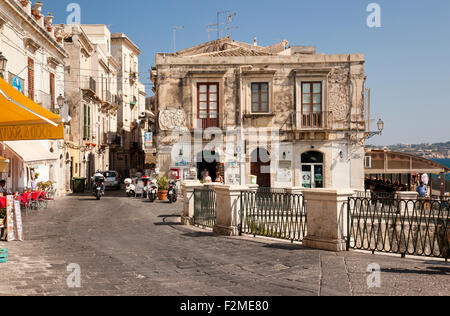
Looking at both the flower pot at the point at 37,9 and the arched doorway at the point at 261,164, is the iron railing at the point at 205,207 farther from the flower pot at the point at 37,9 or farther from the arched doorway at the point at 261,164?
the flower pot at the point at 37,9

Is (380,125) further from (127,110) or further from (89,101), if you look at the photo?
(127,110)

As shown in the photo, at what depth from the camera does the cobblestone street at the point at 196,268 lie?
5.73m

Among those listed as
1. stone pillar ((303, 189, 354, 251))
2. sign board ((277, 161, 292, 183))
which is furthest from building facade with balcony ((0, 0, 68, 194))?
sign board ((277, 161, 292, 183))

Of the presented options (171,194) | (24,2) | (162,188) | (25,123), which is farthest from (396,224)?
(24,2)

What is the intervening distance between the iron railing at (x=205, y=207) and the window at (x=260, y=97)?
559 inches

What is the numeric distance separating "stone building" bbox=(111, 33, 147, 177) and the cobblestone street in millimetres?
36931

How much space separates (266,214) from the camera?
36.4 feet

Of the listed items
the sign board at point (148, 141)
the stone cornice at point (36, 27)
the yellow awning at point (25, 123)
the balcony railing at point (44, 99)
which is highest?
the stone cornice at point (36, 27)

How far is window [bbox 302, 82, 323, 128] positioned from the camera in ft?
86.1

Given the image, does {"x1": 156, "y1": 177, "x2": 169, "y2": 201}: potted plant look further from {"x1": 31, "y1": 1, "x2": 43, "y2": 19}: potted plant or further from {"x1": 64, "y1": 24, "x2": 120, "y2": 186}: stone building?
{"x1": 31, "y1": 1, "x2": 43, "y2": 19}: potted plant

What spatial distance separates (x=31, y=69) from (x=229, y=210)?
50.2 ft

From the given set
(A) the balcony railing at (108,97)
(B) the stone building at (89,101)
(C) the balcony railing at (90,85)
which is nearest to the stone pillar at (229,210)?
(B) the stone building at (89,101)

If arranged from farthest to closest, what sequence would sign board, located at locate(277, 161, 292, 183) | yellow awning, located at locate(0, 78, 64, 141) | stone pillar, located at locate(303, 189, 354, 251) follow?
sign board, located at locate(277, 161, 292, 183) → yellow awning, located at locate(0, 78, 64, 141) → stone pillar, located at locate(303, 189, 354, 251)
